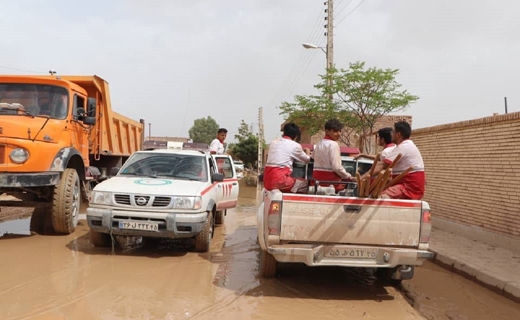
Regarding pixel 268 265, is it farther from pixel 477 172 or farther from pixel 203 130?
pixel 203 130

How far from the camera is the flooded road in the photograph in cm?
416

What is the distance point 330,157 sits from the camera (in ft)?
17.6

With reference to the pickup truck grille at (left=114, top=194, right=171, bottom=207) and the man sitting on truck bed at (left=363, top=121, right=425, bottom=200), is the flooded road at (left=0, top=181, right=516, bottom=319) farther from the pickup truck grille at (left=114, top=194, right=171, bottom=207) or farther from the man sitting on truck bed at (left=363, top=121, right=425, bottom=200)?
the man sitting on truck bed at (left=363, top=121, right=425, bottom=200)

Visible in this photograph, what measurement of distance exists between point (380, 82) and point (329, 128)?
457 inches

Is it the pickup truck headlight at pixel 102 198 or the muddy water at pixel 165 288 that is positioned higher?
the pickup truck headlight at pixel 102 198

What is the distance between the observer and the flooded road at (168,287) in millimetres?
4164

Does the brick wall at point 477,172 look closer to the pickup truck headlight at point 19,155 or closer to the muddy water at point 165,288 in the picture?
the muddy water at point 165,288

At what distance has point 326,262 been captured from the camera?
A: 179 inches

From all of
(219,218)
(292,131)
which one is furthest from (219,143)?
(292,131)

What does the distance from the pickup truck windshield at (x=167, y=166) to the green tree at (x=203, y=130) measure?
81.7 m

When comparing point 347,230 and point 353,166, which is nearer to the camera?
point 347,230

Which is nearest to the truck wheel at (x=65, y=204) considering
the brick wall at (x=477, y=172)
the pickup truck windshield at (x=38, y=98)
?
the pickup truck windshield at (x=38, y=98)

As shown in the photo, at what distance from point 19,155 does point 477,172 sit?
8.32 m

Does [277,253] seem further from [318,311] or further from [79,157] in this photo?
[79,157]
